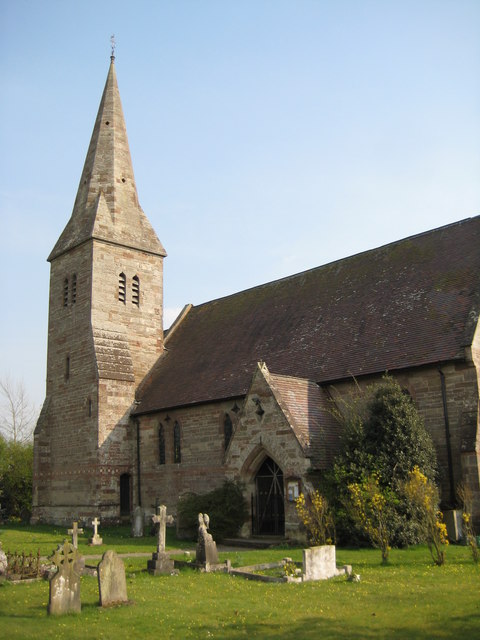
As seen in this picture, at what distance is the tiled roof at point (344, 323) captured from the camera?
67.8 feet

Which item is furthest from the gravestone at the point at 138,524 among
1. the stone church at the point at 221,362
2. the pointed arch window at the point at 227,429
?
the pointed arch window at the point at 227,429

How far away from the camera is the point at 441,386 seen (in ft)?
63.2

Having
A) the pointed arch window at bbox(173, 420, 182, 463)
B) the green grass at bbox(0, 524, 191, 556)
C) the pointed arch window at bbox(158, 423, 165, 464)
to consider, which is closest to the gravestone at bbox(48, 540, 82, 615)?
the green grass at bbox(0, 524, 191, 556)

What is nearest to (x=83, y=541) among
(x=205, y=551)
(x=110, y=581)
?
(x=205, y=551)

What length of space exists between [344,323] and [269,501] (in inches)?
288

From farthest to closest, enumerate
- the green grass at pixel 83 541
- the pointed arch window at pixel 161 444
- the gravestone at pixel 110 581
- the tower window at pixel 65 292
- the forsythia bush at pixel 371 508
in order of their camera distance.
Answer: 1. the tower window at pixel 65 292
2. the pointed arch window at pixel 161 444
3. the green grass at pixel 83 541
4. the forsythia bush at pixel 371 508
5. the gravestone at pixel 110 581

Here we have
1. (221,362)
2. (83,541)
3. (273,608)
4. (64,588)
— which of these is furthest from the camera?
(221,362)

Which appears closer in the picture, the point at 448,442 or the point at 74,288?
the point at 448,442

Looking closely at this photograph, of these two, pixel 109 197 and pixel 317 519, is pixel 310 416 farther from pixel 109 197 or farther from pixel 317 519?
pixel 109 197

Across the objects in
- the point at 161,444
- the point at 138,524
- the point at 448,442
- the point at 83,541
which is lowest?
the point at 83,541

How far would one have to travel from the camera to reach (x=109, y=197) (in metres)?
33.7

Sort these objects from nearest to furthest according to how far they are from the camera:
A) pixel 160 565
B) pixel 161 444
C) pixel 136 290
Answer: pixel 160 565 → pixel 161 444 → pixel 136 290

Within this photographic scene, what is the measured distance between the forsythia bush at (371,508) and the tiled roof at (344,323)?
16.0 feet

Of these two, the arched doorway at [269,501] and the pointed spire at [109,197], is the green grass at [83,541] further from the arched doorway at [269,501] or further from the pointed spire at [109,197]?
the pointed spire at [109,197]
